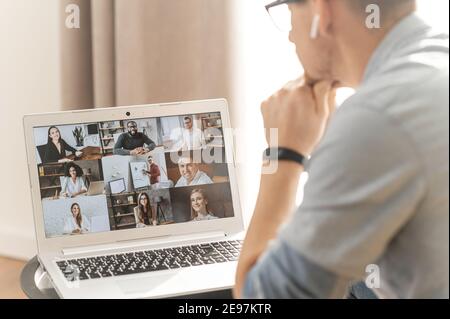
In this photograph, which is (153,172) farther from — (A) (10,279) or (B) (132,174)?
(A) (10,279)

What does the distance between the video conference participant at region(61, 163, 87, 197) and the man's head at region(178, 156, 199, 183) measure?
0.18 m

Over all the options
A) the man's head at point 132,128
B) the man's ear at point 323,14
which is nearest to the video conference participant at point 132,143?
the man's head at point 132,128

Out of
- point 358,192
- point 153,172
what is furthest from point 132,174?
point 358,192

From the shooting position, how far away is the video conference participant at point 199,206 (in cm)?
123

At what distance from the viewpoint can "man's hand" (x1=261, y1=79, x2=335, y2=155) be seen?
0.93m

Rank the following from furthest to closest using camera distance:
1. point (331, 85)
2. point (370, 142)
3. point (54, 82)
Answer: point (54, 82) → point (331, 85) → point (370, 142)

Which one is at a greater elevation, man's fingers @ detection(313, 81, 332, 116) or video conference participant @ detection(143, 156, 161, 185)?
man's fingers @ detection(313, 81, 332, 116)

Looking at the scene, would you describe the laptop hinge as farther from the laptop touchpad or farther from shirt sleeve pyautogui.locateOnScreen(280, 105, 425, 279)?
shirt sleeve pyautogui.locateOnScreen(280, 105, 425, 279)

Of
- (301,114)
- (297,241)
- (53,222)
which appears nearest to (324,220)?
(297,241)

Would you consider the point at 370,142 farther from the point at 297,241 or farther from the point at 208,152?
the point at 208,152

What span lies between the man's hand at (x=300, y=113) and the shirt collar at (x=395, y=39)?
0.14m

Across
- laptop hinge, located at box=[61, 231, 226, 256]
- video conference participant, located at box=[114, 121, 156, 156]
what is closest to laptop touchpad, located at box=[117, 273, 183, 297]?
laptop hinge, located at box=[61, 231, 226, 256]

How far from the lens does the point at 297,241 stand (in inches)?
28.2
